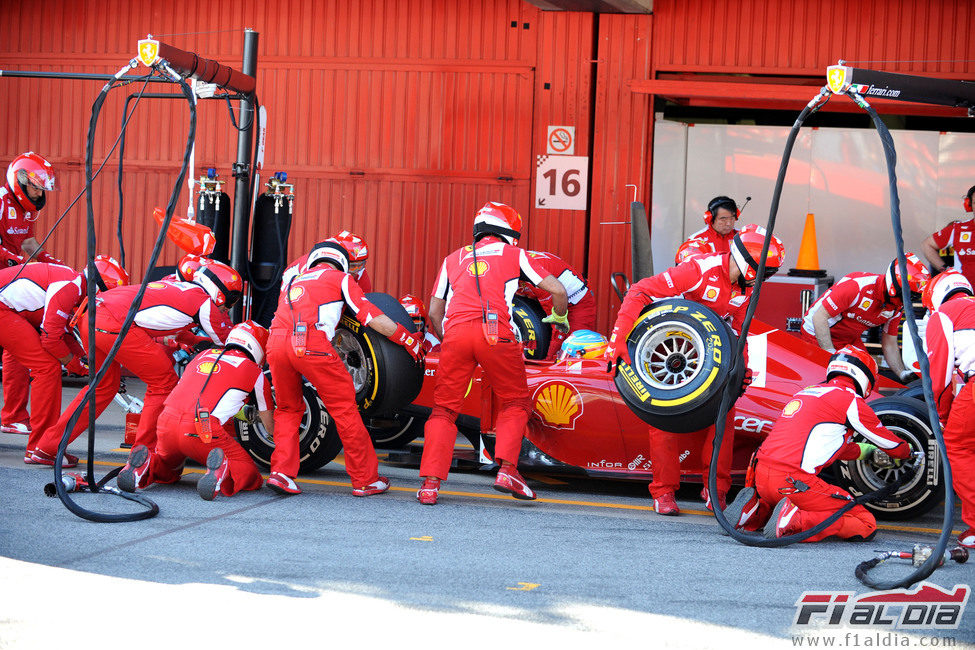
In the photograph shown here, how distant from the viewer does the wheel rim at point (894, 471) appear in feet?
21.7

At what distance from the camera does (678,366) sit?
6.92m

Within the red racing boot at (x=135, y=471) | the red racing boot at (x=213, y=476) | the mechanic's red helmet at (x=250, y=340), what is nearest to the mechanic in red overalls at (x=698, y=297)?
the mechanic's red helmet at (x=250, y=340)

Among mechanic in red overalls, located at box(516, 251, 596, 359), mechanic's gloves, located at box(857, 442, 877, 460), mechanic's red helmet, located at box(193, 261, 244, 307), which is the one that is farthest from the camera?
mechanic in red overalls, located at box(516, 251, 596, 359)

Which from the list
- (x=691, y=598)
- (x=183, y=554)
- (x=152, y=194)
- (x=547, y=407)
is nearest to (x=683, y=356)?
(x=547, y=407)

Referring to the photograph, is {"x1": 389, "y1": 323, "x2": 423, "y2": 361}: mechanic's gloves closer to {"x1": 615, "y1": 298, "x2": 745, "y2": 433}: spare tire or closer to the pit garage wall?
{"x1": 615, "y1": 298, "x2": 745, "y2": 433}: spare tire

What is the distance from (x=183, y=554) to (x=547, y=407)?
2.66 m

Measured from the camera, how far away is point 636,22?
39.3 ft

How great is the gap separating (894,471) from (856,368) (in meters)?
0.83

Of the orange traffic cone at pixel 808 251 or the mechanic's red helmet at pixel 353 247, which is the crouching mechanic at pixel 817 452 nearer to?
the mechanic's red helmet at pixel 353 247

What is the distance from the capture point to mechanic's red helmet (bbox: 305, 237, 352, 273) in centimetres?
760

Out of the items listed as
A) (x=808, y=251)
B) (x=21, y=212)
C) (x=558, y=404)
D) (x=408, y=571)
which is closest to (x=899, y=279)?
(x=558, y=404)

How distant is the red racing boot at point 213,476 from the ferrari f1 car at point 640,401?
0.76m

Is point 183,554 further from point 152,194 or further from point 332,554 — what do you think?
point 152,194

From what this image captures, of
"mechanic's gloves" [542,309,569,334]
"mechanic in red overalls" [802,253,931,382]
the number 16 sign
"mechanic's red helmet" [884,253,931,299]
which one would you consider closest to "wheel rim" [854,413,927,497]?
"mechanic in red overalls" [802,253,931,382]
